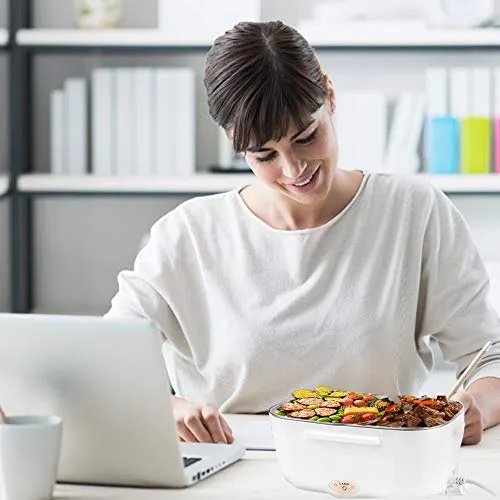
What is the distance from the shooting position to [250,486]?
1.53 metres

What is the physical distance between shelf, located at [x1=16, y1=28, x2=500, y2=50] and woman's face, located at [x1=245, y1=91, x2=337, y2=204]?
167 centimetres

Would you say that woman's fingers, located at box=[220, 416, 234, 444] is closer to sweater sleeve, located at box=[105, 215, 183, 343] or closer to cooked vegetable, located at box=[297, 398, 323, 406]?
cooked vegetable, located at box=[297, 398, 323, 406]

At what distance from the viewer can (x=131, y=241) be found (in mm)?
3904

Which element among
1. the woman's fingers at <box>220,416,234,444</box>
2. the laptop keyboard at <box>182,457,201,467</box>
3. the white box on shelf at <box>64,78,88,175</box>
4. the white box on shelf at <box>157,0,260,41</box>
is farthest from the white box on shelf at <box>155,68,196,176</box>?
the laptop keyboard at <box>182,457,201,467</box>

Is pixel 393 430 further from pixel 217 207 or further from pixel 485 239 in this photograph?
pixel 485 239

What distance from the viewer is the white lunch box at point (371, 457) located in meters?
1.42

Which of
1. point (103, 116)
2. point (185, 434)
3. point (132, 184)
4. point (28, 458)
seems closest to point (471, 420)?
point (185, 434)

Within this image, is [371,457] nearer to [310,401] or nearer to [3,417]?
[310,401]

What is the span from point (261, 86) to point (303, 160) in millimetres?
153

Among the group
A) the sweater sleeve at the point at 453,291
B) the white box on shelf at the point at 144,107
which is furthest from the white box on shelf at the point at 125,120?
the sweater sleeve at the point at 453,291

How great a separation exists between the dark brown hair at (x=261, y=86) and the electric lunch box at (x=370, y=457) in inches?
18.7

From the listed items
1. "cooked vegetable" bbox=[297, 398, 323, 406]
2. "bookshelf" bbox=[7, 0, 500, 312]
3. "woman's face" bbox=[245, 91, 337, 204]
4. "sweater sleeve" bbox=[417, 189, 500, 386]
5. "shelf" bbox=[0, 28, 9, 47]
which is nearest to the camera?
"cooked vegetable" bbox=[297, 398, 323, 406]

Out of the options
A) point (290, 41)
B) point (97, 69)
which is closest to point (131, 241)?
point (97, 69)

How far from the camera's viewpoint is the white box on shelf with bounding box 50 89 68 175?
366 centimetres
